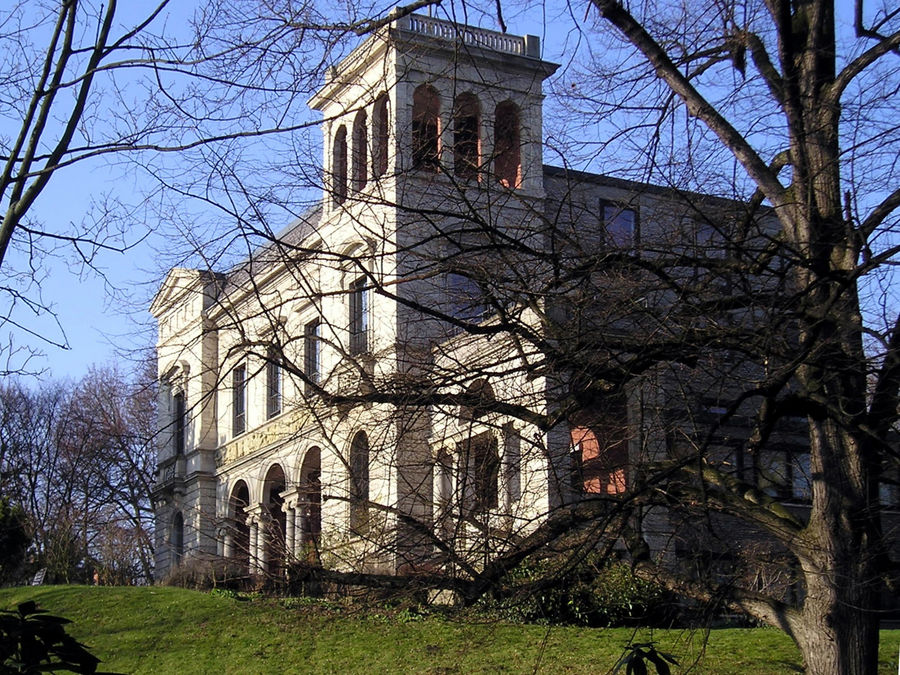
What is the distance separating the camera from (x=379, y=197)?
334 inches

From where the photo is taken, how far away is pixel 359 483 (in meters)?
9.54

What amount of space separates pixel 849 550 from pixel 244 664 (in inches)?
500

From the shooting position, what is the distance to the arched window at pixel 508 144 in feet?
30.3

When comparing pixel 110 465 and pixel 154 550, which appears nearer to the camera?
pixel 154 550

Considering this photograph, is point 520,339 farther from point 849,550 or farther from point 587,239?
point 849,550

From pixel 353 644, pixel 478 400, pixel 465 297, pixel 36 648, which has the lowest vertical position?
pixel 353 644

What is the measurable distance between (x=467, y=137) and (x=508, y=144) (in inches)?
16.4

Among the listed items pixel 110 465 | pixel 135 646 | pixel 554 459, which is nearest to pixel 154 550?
pixel 110 465

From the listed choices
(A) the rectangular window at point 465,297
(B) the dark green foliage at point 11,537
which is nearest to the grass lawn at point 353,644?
(A) the rectangular window at point 465,297

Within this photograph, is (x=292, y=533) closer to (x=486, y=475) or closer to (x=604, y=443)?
(x=486, y=475)

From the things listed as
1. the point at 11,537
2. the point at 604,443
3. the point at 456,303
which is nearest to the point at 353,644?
the point at 604,443

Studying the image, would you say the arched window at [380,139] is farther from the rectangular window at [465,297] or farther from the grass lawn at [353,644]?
the grass lawn at [353,644]

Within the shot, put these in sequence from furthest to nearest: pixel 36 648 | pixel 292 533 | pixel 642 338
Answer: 1. pixel 292 533
2. pixel 642 338
3. pixel 36 648

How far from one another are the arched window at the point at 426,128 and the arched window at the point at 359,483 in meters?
2.25
